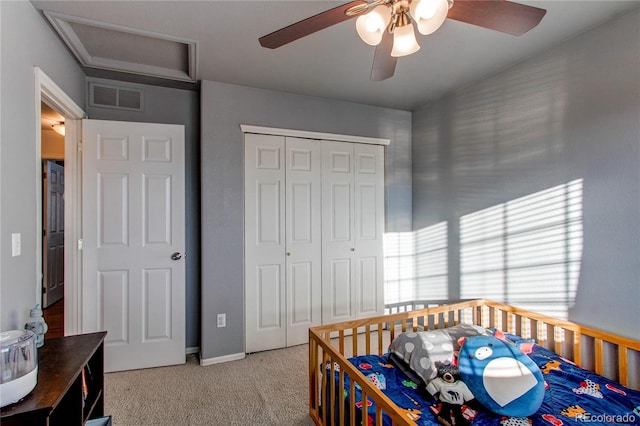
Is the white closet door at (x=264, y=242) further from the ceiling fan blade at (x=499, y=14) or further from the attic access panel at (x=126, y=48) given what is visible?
the ceiling fan blade at (x=499, y=14)

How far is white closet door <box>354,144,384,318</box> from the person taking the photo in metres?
3.31

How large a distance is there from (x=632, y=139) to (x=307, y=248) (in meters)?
2.46

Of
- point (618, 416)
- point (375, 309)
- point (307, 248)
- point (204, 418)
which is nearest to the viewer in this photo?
point (618, 416)

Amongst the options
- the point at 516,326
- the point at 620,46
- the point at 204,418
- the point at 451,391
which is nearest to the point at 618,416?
the point at 451,391

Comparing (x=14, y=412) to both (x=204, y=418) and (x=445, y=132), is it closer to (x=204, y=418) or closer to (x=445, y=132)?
(x=204, y=418)

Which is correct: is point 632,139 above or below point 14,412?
above

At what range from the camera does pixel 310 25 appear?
50.8 inches

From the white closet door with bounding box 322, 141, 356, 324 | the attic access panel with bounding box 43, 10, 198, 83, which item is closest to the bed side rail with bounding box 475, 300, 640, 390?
the white closet door with bounding box 322, 141, 356, 324

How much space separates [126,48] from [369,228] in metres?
2.63

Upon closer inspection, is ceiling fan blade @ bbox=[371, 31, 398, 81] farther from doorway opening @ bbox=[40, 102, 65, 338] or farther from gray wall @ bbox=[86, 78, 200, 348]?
doorway opening @ bbox=[40, 102, 65, 338]

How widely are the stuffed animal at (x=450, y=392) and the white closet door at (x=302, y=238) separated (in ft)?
5.28

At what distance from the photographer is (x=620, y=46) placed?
1.82m

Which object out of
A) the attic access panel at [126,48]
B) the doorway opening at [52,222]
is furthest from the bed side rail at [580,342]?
the doorway opening at [52,222]

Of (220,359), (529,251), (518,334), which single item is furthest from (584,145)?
(220,359)
